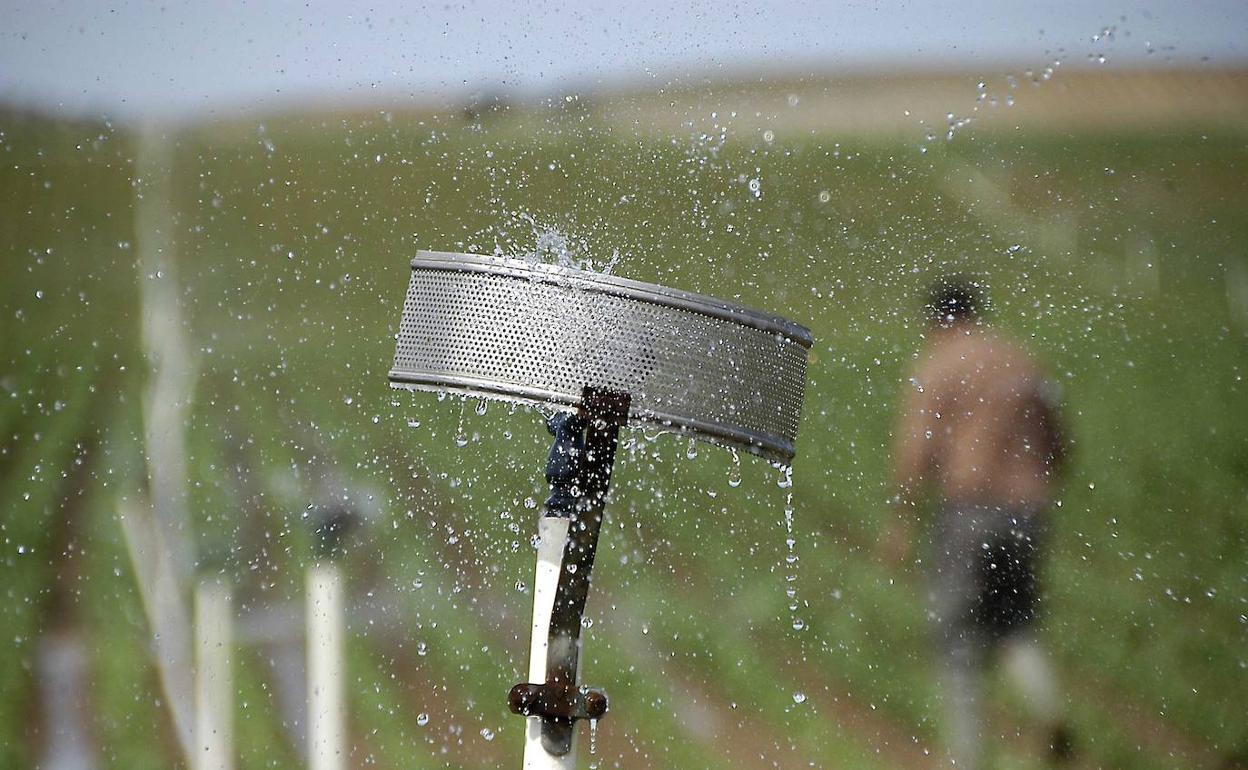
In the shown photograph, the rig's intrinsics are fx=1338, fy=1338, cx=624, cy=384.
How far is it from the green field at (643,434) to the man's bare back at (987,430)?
0.45 meters

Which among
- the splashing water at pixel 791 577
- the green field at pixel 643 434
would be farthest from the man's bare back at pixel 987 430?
the splashing water at pixel 791 577

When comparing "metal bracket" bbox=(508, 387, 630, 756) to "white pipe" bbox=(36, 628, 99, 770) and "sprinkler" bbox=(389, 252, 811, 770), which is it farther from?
"white pipe" bbox=(36, 628, 99, 770)

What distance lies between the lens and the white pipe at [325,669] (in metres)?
2.84

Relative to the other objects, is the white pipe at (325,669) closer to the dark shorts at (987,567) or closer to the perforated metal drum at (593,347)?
the dark shorts at (987,567)

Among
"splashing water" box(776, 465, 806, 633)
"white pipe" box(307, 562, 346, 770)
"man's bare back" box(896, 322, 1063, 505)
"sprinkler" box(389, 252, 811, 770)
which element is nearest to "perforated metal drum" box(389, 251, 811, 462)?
"sprinkler" box(389, 252, 811, 770)

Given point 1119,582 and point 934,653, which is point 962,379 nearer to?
point 934,653

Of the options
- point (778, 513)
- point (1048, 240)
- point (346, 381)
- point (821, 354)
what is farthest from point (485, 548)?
point (1048, 240)

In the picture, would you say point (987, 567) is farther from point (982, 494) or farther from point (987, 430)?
point (987, 430)

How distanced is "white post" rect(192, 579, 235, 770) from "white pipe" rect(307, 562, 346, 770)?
182 millimetres

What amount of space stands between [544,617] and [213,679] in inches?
88.2

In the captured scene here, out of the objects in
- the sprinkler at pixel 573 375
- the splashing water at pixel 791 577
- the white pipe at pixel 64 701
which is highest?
the sprinkler at pixel 573 375

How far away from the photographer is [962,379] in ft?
8.82

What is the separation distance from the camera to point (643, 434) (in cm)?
145

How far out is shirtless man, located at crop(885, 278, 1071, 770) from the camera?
2658mm
